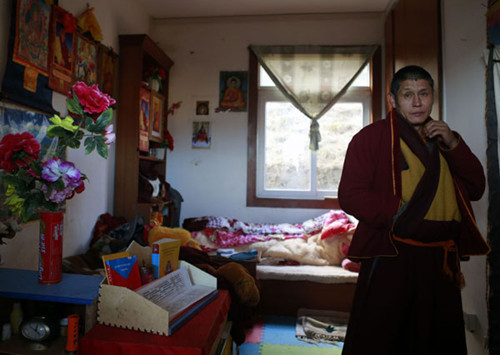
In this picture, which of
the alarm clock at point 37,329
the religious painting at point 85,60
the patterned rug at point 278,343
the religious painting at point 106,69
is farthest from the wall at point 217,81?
the alarm clock at point 37,329

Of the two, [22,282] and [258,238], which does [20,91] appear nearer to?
[22,282]

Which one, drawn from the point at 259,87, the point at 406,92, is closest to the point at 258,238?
the point at 259,87

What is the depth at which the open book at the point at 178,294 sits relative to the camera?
3.35 ft

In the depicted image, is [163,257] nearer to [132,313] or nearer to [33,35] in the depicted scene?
[132,313]

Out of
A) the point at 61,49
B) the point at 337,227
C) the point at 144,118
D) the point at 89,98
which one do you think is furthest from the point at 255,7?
the point at 89,98

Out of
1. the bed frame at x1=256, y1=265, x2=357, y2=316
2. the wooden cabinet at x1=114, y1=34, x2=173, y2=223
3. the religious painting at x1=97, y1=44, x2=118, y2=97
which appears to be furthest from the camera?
the wooden cabinet at x1=114, y1=34, x2=173, y2=223

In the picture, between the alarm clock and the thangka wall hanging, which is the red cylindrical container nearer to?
the alarm clock

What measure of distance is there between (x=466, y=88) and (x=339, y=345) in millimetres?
1860

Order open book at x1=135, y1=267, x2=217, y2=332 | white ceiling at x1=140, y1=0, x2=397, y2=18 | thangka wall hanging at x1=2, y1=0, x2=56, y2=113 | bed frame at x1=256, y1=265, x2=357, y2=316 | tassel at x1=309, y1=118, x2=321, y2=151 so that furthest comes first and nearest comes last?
tassel at x1=309, y1=118, x2=321, y2=151
white ceiling at x1=140, y1=0, x2=397, y2=18
bed frame at x1=256, y1=265, x2=357, y2=316
thangka wall hanging at x1=2, y1=0, x2=56, y2=113
open book at x1=135, y1=267, x2=217, y2=332

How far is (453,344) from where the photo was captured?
1.16 meters

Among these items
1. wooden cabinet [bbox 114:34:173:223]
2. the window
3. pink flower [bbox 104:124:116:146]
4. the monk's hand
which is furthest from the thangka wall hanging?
the window

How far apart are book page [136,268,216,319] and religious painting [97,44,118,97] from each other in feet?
7.27

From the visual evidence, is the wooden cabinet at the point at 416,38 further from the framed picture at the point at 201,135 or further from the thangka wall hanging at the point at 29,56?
the thangka wall hanging at the point at 29,56

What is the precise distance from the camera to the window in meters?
3.98
